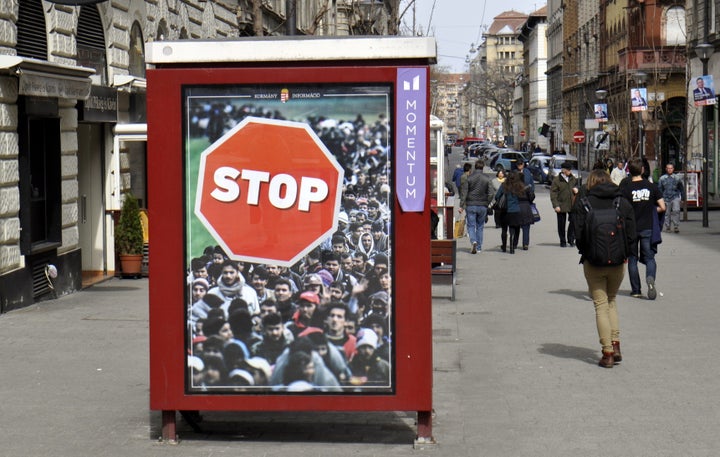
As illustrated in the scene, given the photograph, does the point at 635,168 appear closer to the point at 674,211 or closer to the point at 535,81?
the point at 674,211

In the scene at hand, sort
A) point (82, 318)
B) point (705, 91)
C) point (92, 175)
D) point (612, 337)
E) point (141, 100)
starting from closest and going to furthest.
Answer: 1. point (612, 337)
2. point (82, 318)
3. point (92, 175)
4. point (141, 100)
5. point (705, 91)

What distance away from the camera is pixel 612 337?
11156 mm

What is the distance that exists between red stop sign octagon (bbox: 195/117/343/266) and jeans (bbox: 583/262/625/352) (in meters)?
4.02

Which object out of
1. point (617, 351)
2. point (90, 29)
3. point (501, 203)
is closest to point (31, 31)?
point (90, 29)

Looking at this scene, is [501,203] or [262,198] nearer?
[262,198]

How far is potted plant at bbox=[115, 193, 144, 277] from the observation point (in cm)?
1906

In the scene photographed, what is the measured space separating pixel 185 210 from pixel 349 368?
1.38 m

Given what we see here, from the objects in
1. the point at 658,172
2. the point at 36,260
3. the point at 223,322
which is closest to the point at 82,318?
the point at 36,260

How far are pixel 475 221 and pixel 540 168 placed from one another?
41.3 m

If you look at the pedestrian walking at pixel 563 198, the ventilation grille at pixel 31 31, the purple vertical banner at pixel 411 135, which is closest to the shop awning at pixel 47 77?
the ventilation grille at pixel 31 31

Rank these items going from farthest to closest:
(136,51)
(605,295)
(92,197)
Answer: (136,51), (92,197), (605,295)

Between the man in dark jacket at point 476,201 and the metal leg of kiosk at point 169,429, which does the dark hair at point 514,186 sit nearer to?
the man in dark jacket at point 476,201

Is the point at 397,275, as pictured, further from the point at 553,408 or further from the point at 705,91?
the point at 705,91

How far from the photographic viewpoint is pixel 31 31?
1590 cm
